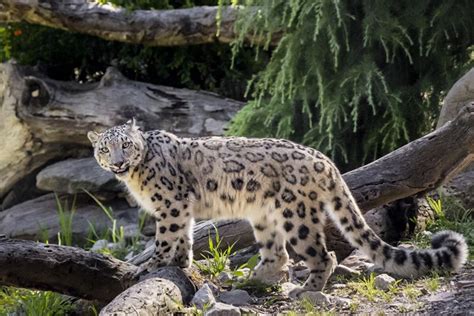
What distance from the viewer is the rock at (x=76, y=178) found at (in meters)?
10.3

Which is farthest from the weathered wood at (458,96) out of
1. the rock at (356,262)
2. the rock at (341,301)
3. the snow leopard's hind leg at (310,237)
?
the rock at (341,301)

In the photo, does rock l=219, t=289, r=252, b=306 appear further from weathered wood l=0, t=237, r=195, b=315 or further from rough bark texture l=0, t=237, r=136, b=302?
rough bark texture l=0, t=237, r=136, b=302

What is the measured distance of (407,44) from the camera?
8.75 m

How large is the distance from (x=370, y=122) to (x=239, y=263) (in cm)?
261

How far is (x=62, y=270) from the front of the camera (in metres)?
5.71

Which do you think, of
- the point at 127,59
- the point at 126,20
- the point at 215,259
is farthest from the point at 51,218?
the point at 215,259

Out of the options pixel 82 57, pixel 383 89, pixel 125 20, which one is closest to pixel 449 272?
pixel 383 89

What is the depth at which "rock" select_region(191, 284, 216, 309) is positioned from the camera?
17.6 feet

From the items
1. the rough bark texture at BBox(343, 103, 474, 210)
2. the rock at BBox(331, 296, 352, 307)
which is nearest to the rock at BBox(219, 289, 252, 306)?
the rock at BBox(331, 296, 352, 307)

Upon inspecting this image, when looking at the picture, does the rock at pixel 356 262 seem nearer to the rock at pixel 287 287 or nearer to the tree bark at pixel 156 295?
the rock at pixel 287 287

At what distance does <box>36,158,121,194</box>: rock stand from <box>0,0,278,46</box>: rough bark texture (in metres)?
1.56

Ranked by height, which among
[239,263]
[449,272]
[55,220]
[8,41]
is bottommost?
[55,220]

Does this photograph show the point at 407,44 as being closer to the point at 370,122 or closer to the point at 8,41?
the point at 370,122

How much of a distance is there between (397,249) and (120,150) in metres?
1.95
